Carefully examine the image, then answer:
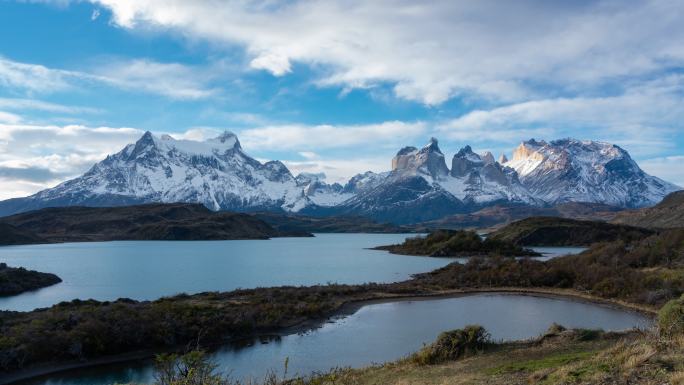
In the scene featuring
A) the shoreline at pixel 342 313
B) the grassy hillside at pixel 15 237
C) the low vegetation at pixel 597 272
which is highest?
the grassy hillside at pixel 15 237

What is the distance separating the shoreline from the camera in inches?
1300

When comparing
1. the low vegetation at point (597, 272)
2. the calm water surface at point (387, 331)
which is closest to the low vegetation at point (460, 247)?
the low vegetation at point (597, 272)

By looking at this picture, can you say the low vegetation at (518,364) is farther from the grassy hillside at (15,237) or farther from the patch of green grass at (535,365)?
the grassy hillside at (15,237)

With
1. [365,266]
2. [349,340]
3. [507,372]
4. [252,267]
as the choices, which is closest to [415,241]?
[365,266]

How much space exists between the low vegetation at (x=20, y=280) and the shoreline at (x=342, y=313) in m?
46.4

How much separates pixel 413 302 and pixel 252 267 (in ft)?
165

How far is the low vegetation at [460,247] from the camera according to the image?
130 m

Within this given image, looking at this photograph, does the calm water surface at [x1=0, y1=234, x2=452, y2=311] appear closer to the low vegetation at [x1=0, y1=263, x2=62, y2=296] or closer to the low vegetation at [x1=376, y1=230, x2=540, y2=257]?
the low vegetation at [x1=0, y1=263, x2=62, y2=296]

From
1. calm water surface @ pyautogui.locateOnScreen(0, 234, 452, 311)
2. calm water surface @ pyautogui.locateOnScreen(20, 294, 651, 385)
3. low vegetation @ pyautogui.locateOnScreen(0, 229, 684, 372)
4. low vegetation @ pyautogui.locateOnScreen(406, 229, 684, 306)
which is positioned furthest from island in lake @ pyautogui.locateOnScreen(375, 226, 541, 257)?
calm water surface @ pyautogui.locateOnScreen(20, 294, 651, 385)

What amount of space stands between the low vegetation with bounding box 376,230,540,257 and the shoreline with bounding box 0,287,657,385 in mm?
57207

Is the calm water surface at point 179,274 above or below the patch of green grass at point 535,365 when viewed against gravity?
below

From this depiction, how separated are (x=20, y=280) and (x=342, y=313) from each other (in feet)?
170

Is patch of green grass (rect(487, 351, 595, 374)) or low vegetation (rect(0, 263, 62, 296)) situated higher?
patch of green grass (rect(487, 351, 595, 374))

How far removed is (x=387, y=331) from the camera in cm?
4350
